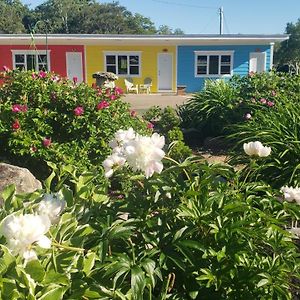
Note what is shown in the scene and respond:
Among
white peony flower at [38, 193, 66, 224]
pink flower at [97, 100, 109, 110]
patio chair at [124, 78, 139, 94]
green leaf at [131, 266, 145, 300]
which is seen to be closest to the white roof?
patio chair at [124, 78, 139, 94]

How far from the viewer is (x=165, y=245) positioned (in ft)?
7.36

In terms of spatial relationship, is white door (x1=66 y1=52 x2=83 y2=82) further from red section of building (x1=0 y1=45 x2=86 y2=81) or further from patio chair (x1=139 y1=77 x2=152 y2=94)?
patio chair (x1=139 y1=77 x2=152 y2=94)

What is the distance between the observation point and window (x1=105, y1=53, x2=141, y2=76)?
89.8ft

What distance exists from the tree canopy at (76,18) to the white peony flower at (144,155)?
59.5 metres

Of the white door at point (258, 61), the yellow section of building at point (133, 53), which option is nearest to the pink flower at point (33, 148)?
the yellow section of building at point (133, 53)

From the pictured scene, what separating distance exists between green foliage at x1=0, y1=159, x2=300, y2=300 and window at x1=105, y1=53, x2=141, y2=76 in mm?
25176

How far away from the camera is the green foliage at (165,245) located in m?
1.96

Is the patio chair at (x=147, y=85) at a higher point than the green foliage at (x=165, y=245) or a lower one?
lower

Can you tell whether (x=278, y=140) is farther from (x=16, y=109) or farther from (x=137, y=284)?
(x=137, y=284)

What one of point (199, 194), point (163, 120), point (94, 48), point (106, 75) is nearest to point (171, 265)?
point (199, 194)

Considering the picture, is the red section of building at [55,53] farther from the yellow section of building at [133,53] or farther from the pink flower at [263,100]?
the pink flower at [263,100]

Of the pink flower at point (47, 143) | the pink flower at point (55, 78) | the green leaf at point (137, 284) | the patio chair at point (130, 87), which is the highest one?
the pink flower at point (55, 78)

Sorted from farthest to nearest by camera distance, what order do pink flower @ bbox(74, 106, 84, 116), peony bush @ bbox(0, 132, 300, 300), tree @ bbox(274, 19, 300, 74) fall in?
tree @ bbox(274, 19, 300, 74) → pink flower @ bbox(74, 106, 84, 116) → peony bush @ bbox(0, 132, 300, 300)

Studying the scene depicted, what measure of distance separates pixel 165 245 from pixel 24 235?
0.73 metres
